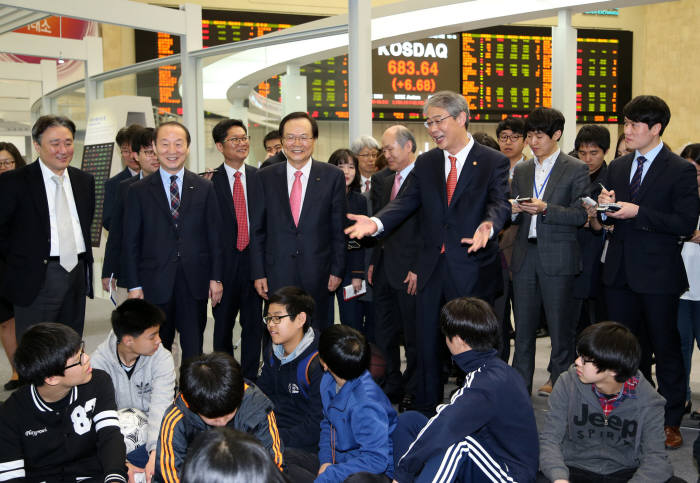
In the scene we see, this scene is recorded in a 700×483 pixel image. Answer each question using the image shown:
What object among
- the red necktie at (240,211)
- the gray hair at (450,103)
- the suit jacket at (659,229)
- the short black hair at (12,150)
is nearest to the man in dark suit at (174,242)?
the red necktie at (240,211)

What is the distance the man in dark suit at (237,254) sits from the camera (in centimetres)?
414

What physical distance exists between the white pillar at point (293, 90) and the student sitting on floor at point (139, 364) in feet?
11.4

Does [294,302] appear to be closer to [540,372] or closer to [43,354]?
[43,354]

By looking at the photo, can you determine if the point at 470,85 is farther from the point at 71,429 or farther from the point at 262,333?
the point at 71,429

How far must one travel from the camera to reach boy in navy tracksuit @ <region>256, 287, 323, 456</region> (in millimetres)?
2992

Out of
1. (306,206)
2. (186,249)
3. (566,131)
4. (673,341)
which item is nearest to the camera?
(673,341)

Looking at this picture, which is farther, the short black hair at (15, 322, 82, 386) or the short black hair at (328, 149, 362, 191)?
the short black hair at (328, 149, 362, 191)

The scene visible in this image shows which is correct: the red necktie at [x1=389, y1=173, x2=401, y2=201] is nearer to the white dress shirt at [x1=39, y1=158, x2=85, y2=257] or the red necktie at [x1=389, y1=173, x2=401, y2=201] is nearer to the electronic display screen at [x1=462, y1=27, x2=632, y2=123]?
the white dress shirt at [x1=39, y1=158, x2=85, y2=257]

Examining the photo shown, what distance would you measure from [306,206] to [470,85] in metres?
7.50

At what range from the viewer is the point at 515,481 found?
2.37 metres

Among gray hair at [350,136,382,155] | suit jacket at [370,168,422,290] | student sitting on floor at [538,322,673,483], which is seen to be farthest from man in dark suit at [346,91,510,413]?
gray hair at [350,136,382,155]

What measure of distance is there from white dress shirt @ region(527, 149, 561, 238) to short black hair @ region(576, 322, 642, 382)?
4.54 feet

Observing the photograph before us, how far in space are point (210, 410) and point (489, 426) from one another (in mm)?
957

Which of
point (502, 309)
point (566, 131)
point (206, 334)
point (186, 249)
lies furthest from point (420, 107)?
point (186, 249)
